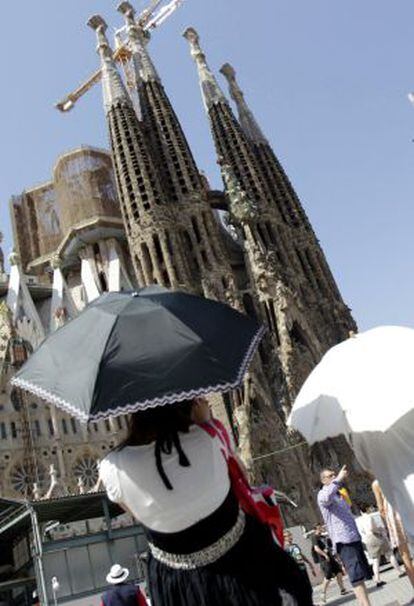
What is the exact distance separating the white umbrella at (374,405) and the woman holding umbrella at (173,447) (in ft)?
5.29

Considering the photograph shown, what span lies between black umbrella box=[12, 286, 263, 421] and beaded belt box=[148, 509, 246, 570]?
56 cm

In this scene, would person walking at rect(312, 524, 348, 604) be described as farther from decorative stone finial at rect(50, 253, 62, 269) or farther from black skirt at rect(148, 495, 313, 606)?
decorative stone finial at rect(50, 253, 62, 269)

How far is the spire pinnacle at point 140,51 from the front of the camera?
133ft

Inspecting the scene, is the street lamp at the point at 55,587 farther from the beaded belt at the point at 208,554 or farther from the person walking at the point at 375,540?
the beaded belt at the point at 208,554

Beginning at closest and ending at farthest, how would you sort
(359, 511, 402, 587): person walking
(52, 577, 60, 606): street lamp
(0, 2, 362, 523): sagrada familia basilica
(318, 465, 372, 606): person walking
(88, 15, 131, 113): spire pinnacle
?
1. (318, 465, 372, 606): person walking
2. (359, 511, 402, 587): person walking
3. (52, 577, 60, 606): street lamp
4. (0, 2, 362, 523): sagrada familia basilica
5. (88, 15, 131, 113): spire pinnacle

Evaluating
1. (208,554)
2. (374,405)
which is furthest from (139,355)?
(374,405)

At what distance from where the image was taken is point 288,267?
34438 mm

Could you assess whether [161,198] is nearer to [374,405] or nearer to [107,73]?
[107,73]

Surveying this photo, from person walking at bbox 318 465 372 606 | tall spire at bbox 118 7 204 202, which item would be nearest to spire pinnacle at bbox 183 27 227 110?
tall spire at bbox 118 7 204 202

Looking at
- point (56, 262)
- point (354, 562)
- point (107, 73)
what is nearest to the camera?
point (354, 562)

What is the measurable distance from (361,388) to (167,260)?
28156 mm

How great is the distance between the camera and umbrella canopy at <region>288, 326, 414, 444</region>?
4020 mm

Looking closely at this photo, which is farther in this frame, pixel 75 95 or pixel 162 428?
pixel 75 95

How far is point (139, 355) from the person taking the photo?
262 centimetres
